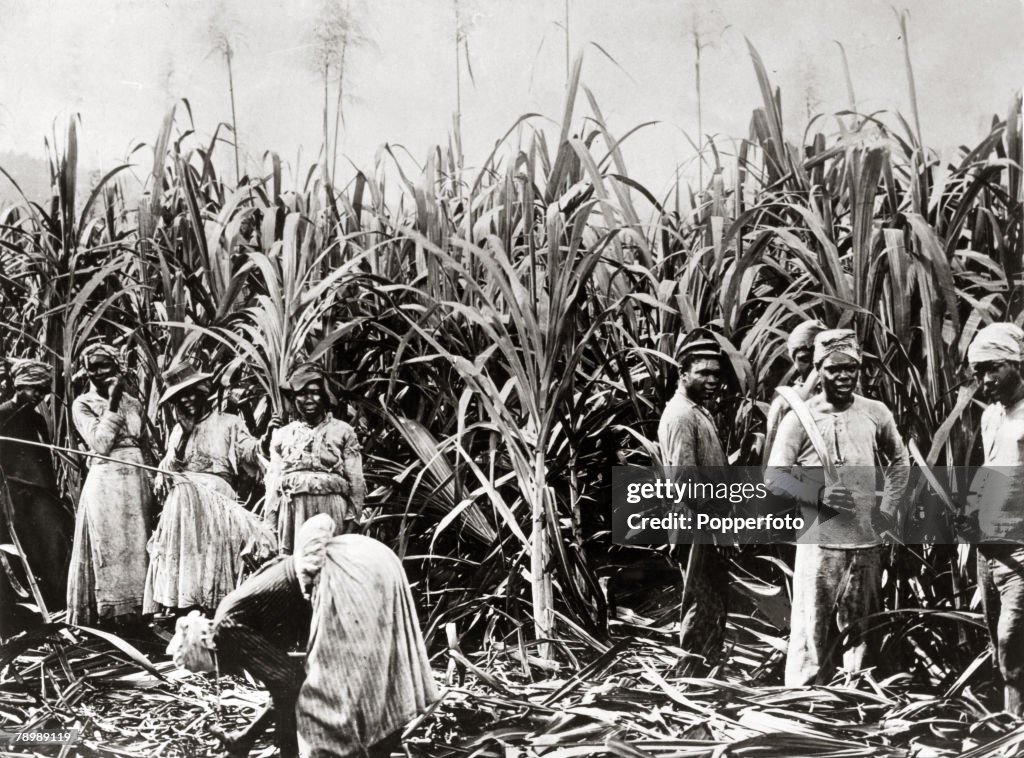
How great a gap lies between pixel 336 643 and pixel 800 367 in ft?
3.97

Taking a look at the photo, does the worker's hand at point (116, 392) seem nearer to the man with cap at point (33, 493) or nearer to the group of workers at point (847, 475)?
the man with cap at point (33, 493)

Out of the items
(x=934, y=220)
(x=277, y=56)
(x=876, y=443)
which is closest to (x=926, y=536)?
(x=876, y=443)

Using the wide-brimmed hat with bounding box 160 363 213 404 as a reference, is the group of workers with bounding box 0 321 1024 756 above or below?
below

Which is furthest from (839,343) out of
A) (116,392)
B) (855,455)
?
(116,392)

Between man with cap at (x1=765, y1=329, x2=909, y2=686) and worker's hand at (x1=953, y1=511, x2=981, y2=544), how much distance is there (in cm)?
13

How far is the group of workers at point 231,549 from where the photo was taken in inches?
A: 82.9

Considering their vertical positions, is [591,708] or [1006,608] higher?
[1006,608]

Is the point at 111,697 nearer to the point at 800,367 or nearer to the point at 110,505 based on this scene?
the point at 110,505

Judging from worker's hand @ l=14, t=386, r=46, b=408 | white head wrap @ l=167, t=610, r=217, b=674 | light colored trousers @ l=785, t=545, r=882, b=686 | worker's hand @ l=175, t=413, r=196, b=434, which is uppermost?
worker's hand @ l=14, t=386, r=46, b=408

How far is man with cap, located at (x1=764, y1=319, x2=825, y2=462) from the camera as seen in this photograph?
2008mm

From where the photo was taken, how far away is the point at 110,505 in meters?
2.37

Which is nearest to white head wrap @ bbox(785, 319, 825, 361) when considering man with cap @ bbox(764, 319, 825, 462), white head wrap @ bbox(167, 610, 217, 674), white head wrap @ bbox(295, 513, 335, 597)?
man with cap @ bbox(764, 319, 825, 462)

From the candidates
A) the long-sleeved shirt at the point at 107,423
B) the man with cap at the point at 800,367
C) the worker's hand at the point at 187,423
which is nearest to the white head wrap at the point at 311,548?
the worker's hand at the point at 187,423

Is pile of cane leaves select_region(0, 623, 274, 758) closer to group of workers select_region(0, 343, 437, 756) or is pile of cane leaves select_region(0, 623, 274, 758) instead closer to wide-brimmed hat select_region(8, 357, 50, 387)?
group of workers select_region(0, 343, 437, 756)
